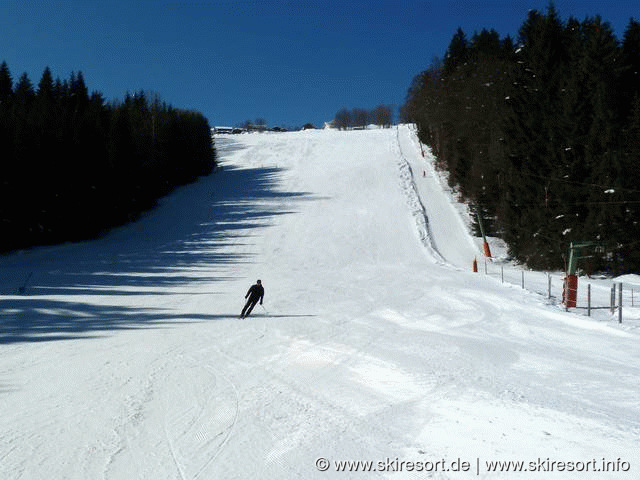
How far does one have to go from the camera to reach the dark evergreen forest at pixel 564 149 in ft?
82.4

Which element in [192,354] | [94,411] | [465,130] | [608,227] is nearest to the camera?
[94,411]

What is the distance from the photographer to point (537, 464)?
5.34m

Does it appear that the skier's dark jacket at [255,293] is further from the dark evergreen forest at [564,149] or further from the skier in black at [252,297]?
the dark evergreen forest at [564,149]

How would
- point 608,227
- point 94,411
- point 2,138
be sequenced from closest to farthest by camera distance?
1. point 94,411
2. point 608,227
3. point 2,138

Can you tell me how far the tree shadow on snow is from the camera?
52.7 ft

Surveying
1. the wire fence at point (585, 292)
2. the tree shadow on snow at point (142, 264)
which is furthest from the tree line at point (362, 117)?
the wire fence at point (585, 292)

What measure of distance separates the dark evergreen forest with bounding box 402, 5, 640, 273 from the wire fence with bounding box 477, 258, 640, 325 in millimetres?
2081

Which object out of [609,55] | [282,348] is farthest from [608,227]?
[282,348]

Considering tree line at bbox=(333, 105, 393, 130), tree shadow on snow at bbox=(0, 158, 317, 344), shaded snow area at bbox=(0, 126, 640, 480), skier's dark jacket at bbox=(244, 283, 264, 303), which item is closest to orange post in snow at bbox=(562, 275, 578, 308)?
shaded snow area at bbox=(0, 126, 640, 480)

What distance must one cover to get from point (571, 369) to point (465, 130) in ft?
122

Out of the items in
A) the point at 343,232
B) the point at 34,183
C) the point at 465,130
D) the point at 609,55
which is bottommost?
the point at 343,232

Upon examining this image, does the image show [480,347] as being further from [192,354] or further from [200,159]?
[200,159]

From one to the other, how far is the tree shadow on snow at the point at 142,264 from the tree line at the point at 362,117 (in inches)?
3803

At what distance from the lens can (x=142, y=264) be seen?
98.8 feet
